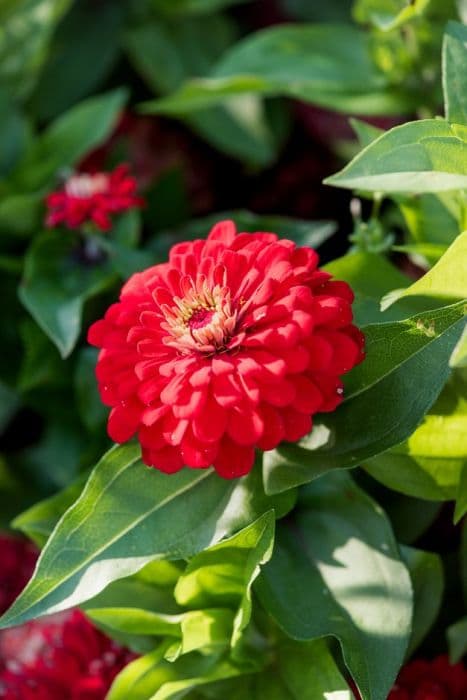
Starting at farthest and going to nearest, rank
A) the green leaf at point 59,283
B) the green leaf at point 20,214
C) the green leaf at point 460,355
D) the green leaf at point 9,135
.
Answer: the green leaf at point 9,135
the green leaf at point 20,214
the green leaf at point 59,283
the green leaf at point 460,355

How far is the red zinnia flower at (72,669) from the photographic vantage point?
80 centimetres

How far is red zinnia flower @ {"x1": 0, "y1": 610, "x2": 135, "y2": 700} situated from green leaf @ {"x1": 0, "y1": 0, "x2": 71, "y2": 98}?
0.66 m

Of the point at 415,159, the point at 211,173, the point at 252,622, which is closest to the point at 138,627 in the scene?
the point at 252,622

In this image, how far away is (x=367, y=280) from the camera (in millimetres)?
709

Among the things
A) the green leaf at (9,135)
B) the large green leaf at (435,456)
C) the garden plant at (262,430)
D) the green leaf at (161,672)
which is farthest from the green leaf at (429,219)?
the green leaf at (9,135)

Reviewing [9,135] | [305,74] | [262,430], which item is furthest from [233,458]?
[9,135]

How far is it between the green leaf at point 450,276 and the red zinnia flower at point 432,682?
0.29 m

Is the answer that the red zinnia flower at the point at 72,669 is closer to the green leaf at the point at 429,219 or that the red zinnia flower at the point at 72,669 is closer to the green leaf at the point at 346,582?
the green leaf at the point at 346,582

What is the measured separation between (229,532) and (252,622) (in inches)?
4.6

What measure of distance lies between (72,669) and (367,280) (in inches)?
15.1

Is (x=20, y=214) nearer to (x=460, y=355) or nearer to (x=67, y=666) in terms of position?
(x=67, y=666)

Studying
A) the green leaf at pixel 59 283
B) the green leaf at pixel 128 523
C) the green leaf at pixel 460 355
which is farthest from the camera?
the green leaf at pixel 59 283

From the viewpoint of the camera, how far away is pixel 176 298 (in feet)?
2.10

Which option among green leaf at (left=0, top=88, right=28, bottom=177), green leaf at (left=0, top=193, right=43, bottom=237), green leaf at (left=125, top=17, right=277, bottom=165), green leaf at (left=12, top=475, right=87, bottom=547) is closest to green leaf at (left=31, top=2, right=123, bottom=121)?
green leaf at (left=125, top=17, right=277, bottom=165)
